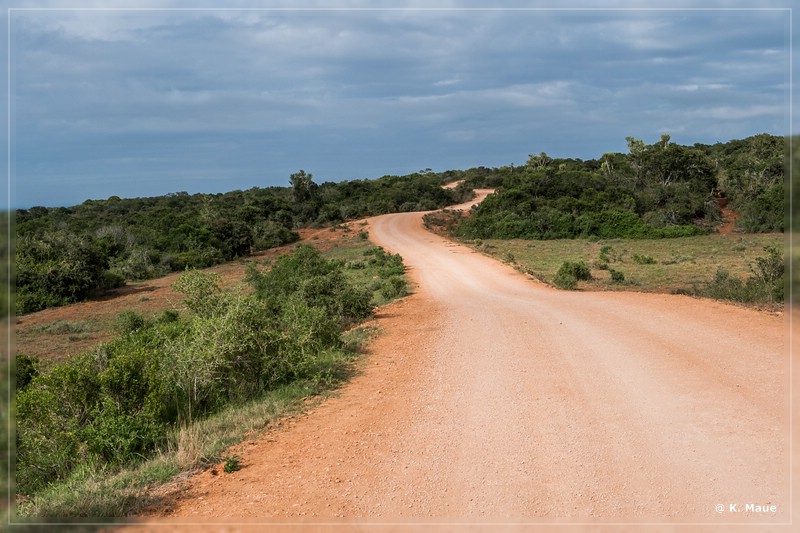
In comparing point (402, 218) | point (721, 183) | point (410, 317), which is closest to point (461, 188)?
point (402, 218)

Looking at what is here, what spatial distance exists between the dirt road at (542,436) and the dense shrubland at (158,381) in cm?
98

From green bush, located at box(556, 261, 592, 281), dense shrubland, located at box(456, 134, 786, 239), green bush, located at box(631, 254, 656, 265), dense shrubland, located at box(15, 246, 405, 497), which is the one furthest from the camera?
dense shrubland, located at box(456, 134, 786, 239)

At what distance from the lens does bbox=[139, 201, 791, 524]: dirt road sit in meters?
4.55

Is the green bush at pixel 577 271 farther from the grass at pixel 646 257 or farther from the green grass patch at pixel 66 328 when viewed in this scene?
the green grass patch at pixel 66 328

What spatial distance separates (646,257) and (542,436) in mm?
21037

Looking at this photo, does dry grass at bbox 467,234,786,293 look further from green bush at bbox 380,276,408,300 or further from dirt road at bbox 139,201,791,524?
dirt road at bbox 139,201,791,524

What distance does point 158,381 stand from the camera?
718 cm

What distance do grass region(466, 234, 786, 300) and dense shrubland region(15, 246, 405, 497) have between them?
10.0 m

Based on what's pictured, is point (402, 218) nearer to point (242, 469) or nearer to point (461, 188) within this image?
point (461, 188)

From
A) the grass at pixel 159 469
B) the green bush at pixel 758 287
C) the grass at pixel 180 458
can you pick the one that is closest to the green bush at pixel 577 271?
the green bush at pixel 758 287

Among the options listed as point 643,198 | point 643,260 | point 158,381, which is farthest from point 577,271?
point 643,198

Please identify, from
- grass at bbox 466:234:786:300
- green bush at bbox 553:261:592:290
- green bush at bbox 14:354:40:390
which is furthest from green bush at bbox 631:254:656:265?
green bush at bbox 14:354:40:390

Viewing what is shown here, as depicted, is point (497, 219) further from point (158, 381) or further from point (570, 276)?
point (158, 381)

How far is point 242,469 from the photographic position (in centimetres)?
556
